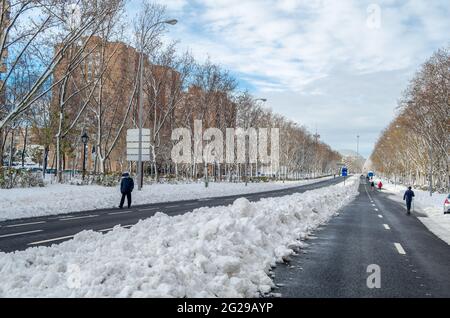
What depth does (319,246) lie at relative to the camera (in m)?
9.87

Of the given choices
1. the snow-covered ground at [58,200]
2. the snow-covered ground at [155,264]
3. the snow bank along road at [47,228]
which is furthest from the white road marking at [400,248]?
the snow-covered ground at [58,200]

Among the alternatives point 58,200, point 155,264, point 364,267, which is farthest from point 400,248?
point 58,200

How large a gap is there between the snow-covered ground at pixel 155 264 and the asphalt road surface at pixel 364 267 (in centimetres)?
45

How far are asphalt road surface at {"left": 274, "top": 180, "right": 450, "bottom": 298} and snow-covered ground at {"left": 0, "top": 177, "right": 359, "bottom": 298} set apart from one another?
1.48 feet

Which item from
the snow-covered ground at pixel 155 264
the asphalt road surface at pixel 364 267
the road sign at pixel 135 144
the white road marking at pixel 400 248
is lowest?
the white road marking at pixel 400 248

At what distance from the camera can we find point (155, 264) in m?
5.63

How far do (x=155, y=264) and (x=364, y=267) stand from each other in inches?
163

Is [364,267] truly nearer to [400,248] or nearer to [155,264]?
[400,248]

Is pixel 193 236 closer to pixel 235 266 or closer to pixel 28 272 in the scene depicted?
pixel 235 266

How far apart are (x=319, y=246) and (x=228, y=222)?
110 inches

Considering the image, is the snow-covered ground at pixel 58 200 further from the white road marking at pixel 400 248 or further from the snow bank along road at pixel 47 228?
the white road marking at pixel 400 248

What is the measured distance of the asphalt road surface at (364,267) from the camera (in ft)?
19.5

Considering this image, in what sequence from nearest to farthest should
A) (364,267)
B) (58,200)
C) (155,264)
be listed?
(155,264) < (364,267) < (58,200)

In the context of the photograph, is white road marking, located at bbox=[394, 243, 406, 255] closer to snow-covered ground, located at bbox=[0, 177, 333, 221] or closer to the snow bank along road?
the snow bank along road
